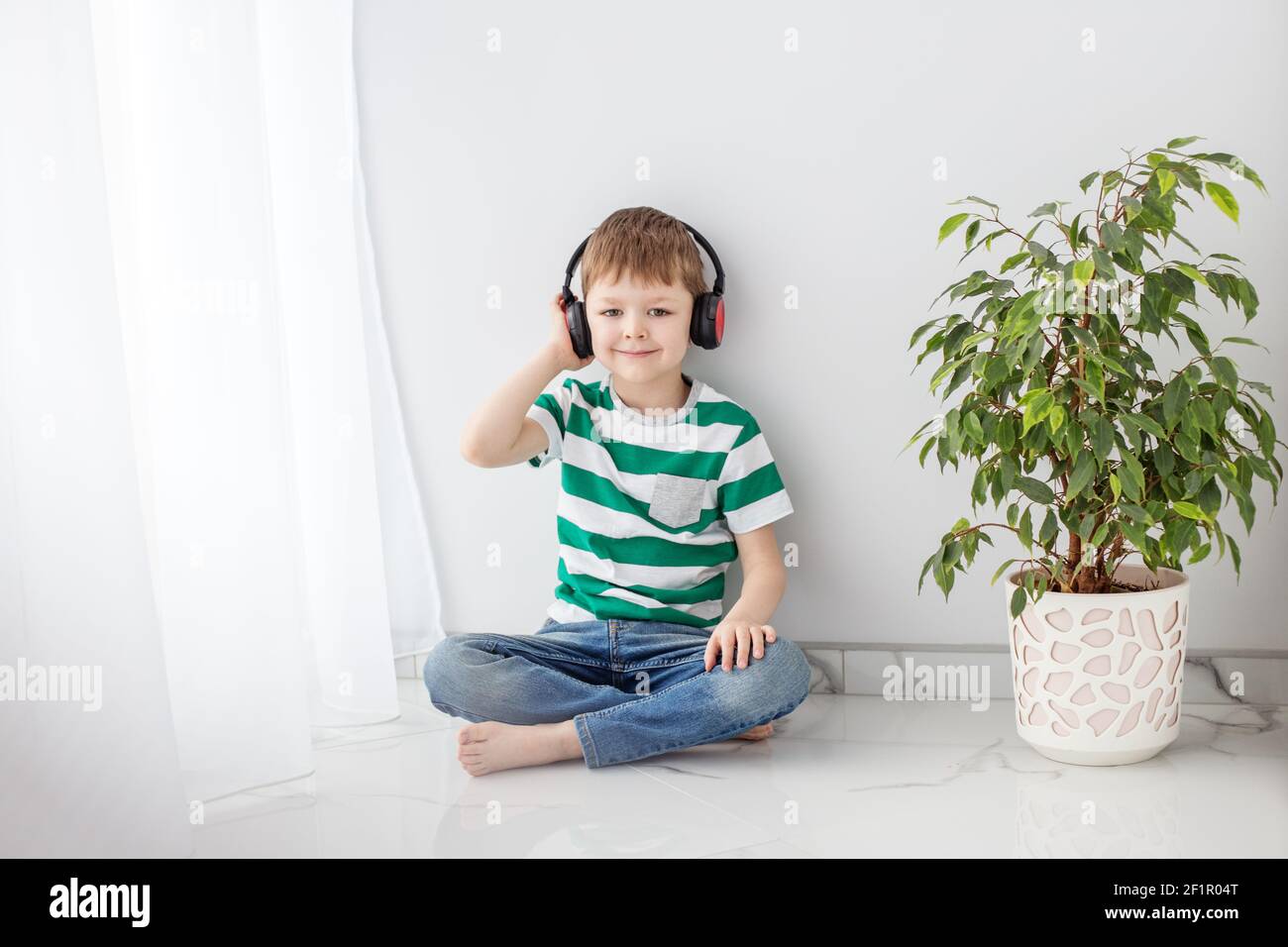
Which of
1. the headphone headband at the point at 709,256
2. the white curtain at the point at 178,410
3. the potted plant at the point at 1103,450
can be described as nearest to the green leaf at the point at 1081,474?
the potted plant at the point at 1103,450

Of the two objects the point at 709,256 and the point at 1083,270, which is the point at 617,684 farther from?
the point at 1083,270

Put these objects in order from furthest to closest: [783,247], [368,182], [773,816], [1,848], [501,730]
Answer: [368,182] < [783,247] < [501,730] < [773,816] < [1,848]

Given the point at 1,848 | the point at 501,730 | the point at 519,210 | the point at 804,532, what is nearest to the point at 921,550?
the point at 804,532

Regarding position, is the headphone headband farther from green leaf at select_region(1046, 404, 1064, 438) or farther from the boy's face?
green leaf at select_region(1046, 404, 1064, 438)

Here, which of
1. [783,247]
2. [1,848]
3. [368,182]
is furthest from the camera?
[368,182]

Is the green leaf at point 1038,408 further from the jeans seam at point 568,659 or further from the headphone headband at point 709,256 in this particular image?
the jeans seam at point 568,659

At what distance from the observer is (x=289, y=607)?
1200mm

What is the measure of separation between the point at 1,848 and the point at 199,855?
0.16m

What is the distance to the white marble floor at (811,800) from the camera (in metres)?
1.07

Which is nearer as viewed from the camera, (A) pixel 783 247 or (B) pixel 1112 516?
(B) pixel 1112 516

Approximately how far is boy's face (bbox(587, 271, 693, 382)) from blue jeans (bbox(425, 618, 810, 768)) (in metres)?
0.32
